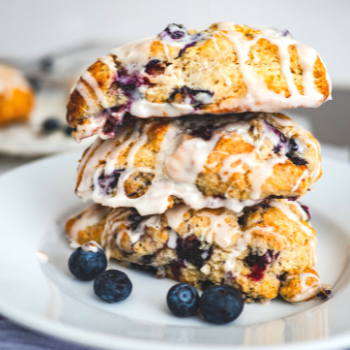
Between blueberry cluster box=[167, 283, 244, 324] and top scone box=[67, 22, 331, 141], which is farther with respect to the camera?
top scone box=[67, 22, 331, 141]

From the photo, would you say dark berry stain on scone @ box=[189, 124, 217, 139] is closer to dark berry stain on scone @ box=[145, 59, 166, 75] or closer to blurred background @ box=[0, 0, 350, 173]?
dark berry stain on scone @ box=[145, 59, 166, 75]

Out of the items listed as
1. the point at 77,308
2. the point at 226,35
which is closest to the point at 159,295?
the point at 77,308

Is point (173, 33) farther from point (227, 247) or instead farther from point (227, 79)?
point (227, 247)

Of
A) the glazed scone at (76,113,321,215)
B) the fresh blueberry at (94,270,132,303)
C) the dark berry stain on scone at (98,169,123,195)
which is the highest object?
the glazed scone at (76,113,321,215)

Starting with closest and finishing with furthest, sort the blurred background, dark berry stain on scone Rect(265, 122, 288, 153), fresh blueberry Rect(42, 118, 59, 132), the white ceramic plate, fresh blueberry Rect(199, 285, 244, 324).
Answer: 1. the white ceramic plate
2. fresh blueberry Rect(199, 285, 244, 324)
3. dark berry stain on scone Rect(265, 122, 288, 153)
4. fresh blueberry Rect(42, 118, 59, 132)
5. the blurred background

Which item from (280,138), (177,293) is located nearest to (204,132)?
(280,138)

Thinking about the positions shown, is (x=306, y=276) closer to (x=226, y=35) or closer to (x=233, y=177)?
(x=233, y=177)

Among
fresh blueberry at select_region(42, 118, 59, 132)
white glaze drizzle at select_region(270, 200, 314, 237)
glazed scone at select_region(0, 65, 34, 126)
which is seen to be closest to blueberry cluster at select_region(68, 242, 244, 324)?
white glaze drizzle at select_region(270, 200, 314, 237)
